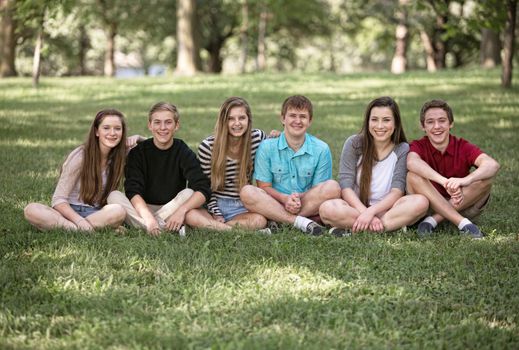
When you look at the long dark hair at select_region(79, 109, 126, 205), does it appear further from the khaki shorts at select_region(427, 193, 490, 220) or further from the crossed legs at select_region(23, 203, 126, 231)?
the khaki shorts at select_region(427, 193, 490, 220)

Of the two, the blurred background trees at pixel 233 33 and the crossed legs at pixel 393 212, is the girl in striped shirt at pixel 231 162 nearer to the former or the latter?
the crossed legs at pixel 393 212

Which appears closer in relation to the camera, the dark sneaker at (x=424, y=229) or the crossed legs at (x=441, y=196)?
the dark sneaker at (x=424, y=229)

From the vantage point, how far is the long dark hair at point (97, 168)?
5504mm

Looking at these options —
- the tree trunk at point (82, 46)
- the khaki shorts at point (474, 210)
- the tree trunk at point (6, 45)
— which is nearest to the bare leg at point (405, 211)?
the khaki shorts at point (474, 210)

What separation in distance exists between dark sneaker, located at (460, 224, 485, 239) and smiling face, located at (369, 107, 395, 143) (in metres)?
0.99

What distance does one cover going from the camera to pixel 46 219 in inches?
208

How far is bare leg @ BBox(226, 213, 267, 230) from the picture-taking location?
223 inches

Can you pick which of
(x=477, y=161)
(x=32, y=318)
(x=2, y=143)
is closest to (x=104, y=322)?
(x=32, y=318)

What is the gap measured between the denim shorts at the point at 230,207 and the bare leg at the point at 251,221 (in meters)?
0.10

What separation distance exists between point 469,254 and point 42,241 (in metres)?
3.10

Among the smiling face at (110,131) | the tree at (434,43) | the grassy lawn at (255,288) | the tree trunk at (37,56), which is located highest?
the tree at (434,43)

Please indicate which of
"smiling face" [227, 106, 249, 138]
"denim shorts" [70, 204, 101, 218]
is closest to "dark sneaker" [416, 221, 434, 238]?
"smiling face" [227, 106, 249, 138]

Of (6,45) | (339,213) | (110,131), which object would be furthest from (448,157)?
(6,45)

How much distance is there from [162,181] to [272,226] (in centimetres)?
99
